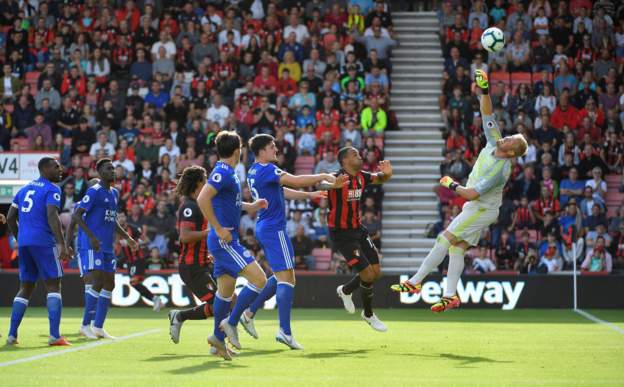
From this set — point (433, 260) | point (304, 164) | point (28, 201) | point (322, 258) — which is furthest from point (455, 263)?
point (304, 164)

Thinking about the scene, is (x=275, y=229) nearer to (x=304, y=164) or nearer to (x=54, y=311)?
(x=54, y=311)

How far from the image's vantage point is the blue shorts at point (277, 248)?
39.1 ft

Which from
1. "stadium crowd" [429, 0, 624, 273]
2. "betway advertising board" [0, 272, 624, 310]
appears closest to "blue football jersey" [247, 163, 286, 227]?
"betway advertising board" [0, 272, 624, 310]

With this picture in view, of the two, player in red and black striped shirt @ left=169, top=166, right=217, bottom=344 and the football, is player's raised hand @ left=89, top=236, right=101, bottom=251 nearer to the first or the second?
player in red and black striped shirt @ left=169, top=166, right=217, bottom=344

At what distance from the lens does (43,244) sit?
12.6 meters

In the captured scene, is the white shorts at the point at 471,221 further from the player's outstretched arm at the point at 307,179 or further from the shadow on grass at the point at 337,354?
the player's outstretched arm at the point at 307,179

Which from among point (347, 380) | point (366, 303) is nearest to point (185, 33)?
point (366, 303)

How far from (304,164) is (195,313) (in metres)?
13.0

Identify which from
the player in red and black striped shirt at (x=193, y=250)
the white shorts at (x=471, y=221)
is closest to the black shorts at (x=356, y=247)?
the white shorts at (x=471, y=221)

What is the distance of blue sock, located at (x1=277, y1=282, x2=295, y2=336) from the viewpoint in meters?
11.9

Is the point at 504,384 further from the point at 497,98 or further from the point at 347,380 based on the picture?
the point at 497,98

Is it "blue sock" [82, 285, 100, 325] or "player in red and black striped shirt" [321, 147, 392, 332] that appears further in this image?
"player in red and black striped shirt" [321, 147, 392, 332]

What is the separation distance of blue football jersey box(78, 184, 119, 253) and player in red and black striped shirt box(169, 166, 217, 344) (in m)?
1.17

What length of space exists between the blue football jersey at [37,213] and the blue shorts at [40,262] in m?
0.07
